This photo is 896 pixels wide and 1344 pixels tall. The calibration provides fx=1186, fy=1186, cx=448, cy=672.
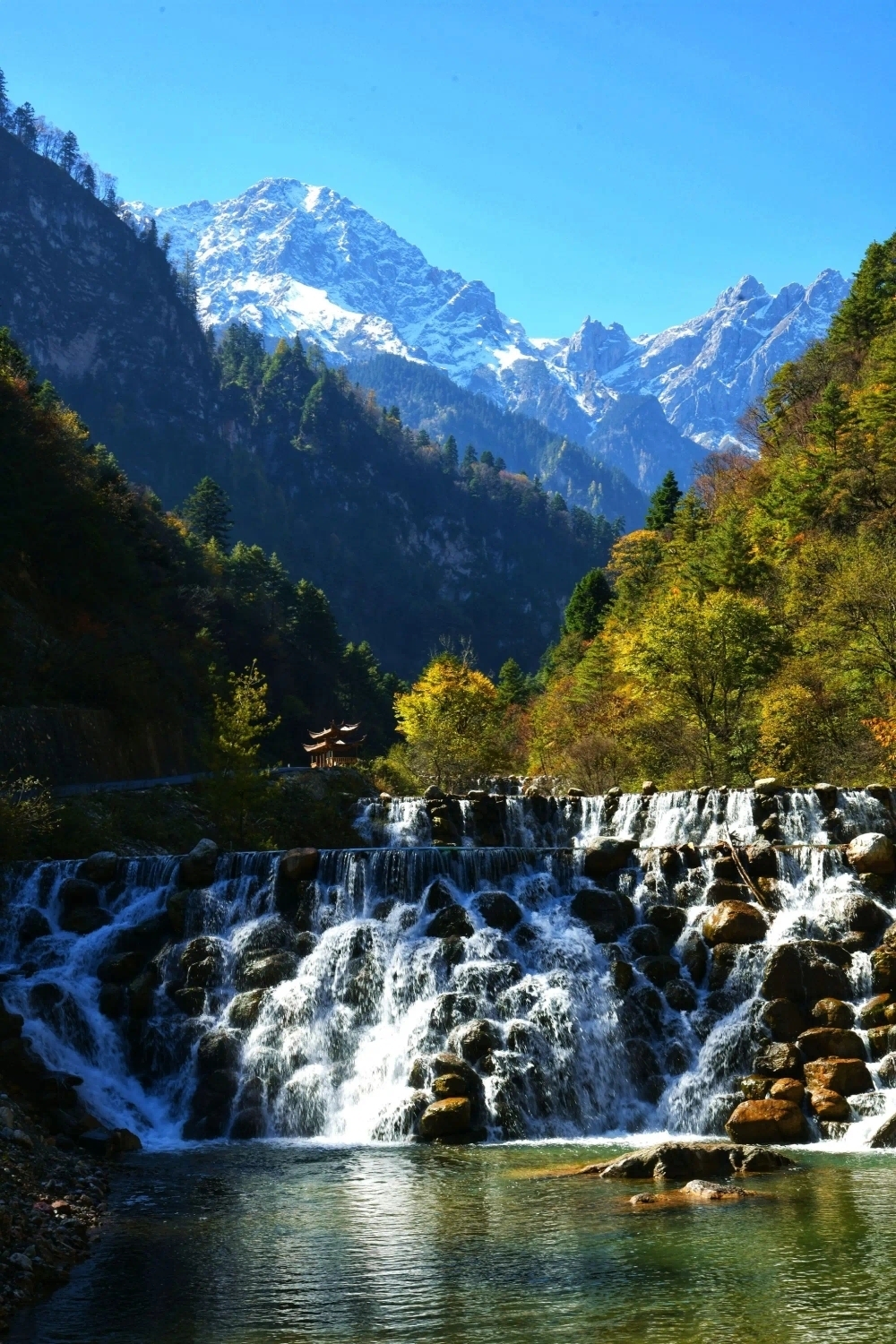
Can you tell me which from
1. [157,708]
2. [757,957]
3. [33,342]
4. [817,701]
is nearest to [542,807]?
[817,701]

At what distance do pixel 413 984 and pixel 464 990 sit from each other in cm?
134

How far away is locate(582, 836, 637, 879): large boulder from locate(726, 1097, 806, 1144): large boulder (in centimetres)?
960

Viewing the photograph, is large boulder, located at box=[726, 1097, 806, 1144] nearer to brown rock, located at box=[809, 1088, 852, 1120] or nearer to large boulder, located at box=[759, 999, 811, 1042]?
brown rock, located at box=[809, 1088, 852, 1120]

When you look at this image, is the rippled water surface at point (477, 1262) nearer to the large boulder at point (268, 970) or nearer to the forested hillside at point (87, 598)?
the large boulder at point (268, 970)

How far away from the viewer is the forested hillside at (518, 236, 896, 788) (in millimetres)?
47250

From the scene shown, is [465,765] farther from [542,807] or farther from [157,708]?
[542,807]

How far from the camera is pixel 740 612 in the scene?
52.7 meters

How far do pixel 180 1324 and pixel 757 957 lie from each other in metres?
17.6

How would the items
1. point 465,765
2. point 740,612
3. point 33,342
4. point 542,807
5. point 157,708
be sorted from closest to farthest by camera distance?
point 542,807 < point 740,612 < point 157,708 < point 465,765 < point 33,342

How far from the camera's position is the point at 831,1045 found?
2478cm

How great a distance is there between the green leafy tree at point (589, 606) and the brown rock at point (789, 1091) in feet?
223

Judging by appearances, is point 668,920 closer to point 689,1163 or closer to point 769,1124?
point 769,1124

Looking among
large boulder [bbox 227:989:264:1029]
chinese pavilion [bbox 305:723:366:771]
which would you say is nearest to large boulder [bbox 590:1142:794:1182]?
large boulder [bbox 227:989:264:1029]

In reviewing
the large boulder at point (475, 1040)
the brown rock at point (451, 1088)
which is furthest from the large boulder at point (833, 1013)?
the brown rock at point (451, 1088)
